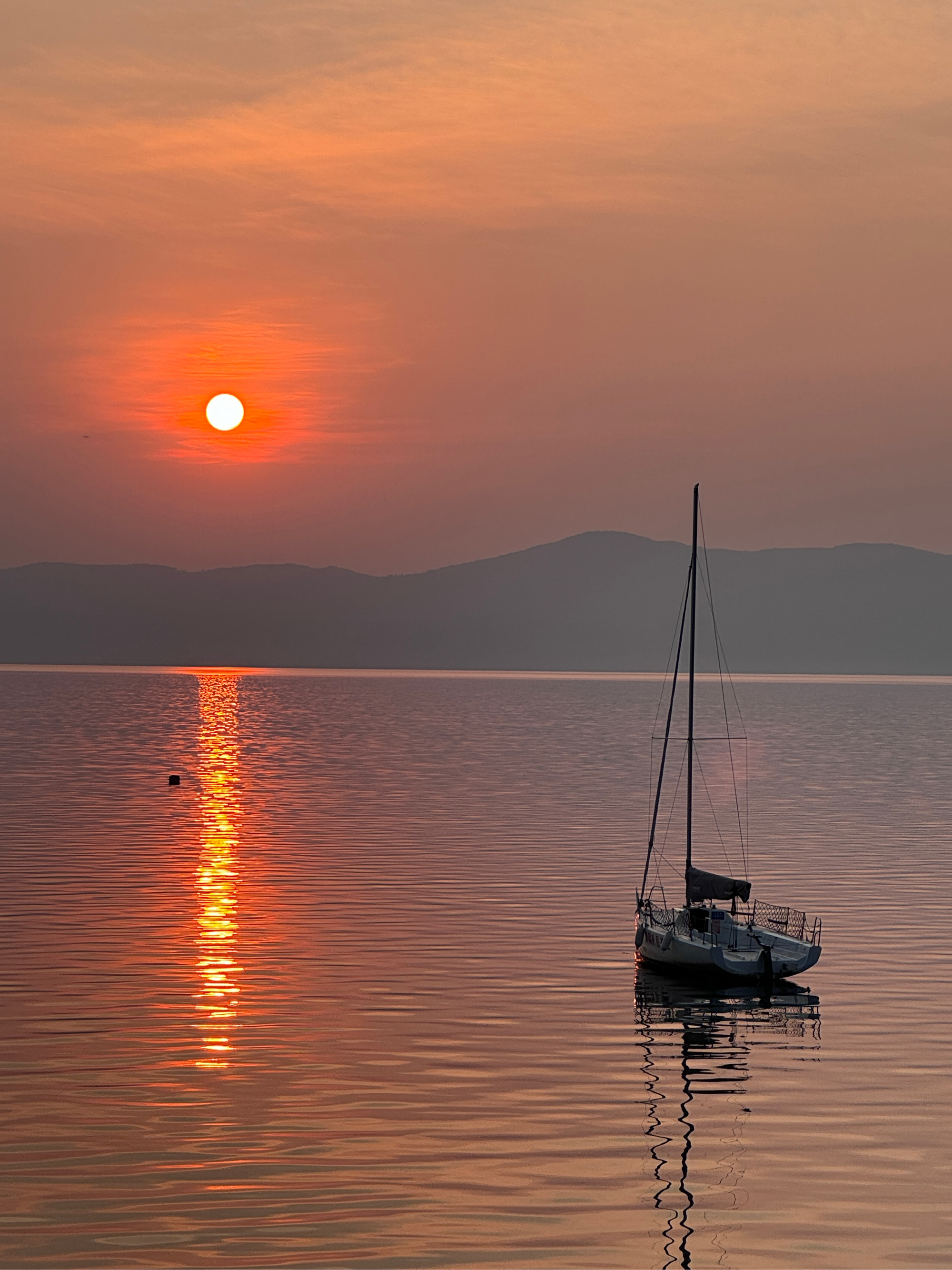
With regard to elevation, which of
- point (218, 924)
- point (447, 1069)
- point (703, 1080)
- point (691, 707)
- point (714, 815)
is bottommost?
point (703, 1080)

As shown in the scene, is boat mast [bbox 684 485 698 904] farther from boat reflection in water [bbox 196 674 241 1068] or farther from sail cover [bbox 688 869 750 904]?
boat reflection in water [bbox 196 674 241 1068]

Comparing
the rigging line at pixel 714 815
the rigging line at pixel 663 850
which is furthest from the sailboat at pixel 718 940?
the rigging line at pixel 714 815

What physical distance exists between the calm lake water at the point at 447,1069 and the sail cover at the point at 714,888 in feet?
9.82

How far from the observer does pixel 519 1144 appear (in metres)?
34.9

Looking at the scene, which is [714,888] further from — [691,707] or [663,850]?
[663,850]

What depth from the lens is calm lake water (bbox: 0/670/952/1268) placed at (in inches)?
1184

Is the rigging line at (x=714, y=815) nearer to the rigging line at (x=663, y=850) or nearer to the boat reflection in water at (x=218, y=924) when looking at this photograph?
the rigging line at (x=663, y=850)

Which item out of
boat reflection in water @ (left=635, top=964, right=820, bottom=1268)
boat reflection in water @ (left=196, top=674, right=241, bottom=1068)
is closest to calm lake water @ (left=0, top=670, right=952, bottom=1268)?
boat reflection in water @ (left=635, top=964, right=820, bottom=1268)

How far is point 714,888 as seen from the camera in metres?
62.5

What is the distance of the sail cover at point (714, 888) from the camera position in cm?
6231

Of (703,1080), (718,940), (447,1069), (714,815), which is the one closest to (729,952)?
(718,940)

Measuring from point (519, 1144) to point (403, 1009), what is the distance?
544 inches

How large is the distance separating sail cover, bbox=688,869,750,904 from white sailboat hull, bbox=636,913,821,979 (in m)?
4.06

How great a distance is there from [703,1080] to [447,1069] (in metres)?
6.10
